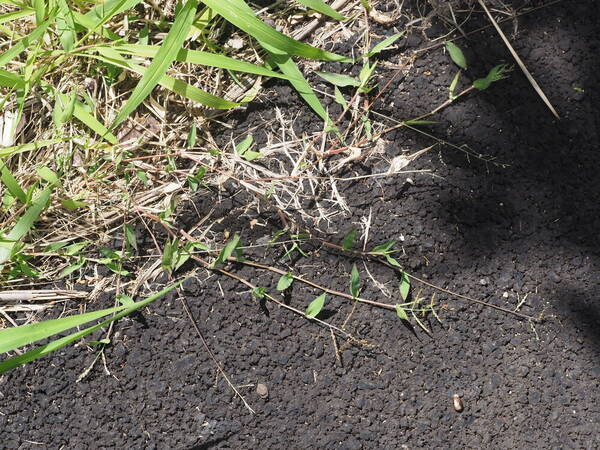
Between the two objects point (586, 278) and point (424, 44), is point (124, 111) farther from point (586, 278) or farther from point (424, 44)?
point (586, 278)

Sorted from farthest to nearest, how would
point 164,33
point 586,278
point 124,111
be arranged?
point 164,33 → point 586,278 → point 124,111

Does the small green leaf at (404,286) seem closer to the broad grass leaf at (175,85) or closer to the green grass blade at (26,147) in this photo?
the broad grass leaf at (175,85)

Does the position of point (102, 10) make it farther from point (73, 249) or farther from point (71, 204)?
point (73, 249)

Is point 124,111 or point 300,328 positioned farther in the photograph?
point 300,328

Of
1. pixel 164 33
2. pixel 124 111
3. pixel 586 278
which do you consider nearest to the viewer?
pixel 124 111

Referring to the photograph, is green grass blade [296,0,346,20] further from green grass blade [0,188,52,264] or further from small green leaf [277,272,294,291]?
green grass blade [0,188,52,264]

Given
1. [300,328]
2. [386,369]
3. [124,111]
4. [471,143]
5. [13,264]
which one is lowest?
[386,369]

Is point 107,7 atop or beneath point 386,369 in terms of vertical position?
atop

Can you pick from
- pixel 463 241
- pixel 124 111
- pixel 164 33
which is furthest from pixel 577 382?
pixel 164 33
